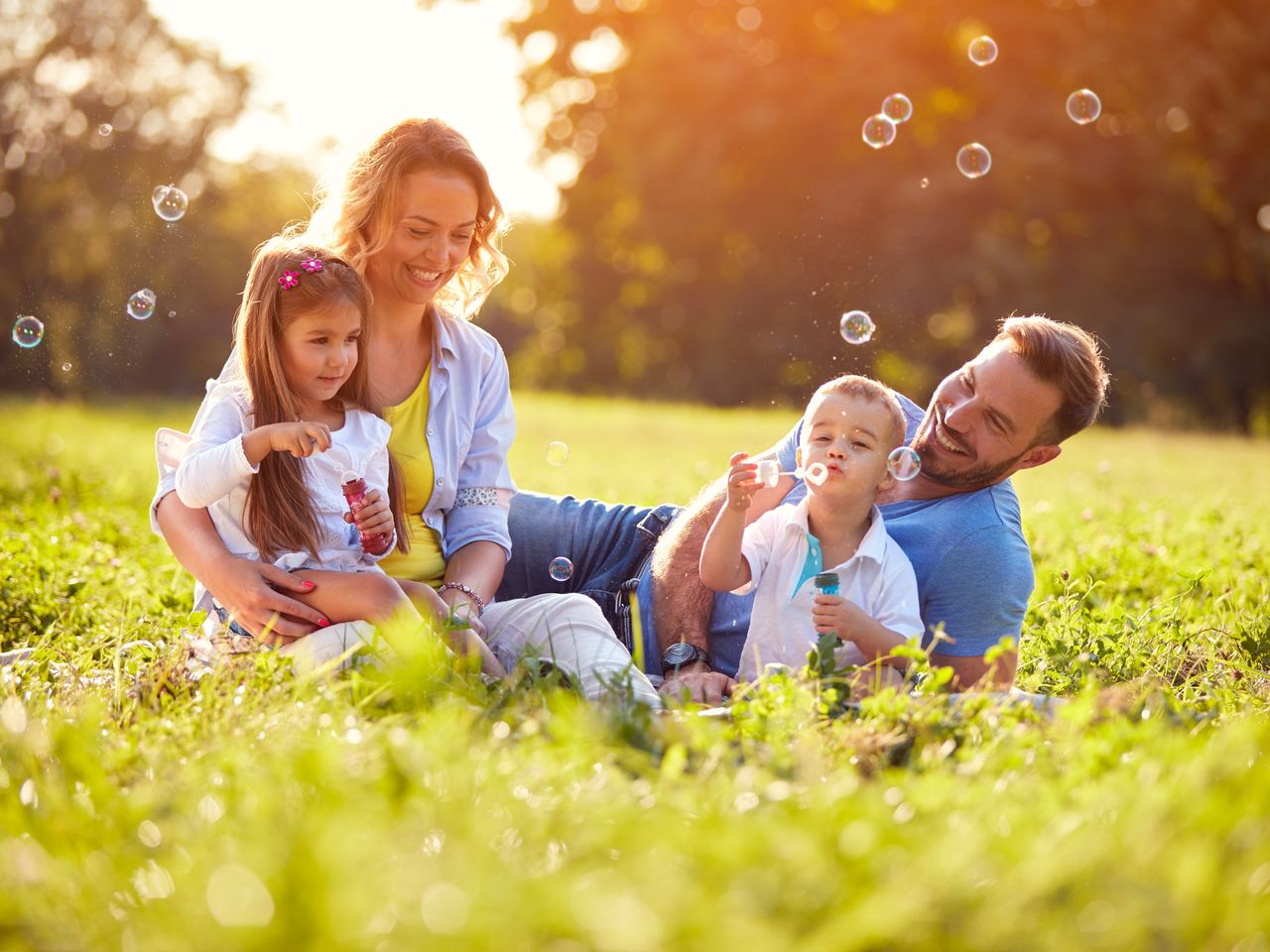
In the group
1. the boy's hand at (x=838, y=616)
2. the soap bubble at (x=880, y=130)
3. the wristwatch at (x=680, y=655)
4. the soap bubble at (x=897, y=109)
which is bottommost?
the wristwatch at (x=680, y=655)

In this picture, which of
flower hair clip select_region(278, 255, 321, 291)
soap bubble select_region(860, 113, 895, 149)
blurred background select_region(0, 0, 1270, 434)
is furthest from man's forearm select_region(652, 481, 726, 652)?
blurred background select_region(0, 0, 1270, 434)

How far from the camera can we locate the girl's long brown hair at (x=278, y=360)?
10.9ft

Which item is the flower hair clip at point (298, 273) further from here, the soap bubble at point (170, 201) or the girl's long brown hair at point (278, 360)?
the soap bubble at point (170, 201)

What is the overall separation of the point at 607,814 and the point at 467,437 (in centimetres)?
217

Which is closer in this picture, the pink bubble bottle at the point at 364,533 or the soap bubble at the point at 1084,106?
the pink bubble bottle at the point at 364,533

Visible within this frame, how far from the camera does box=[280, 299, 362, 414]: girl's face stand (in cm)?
341

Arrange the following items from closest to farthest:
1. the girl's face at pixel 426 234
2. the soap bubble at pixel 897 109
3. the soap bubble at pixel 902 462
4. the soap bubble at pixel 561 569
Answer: the soap bubble at pixel 902 462 → the girl's face at pixel 426 234 → the soap bubble at pixel 561 569 → the soap bubble at pixel 897 109

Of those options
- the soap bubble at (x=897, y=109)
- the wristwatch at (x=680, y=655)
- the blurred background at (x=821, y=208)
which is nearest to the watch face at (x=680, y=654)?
the wristwatch at (x=680, y=655)

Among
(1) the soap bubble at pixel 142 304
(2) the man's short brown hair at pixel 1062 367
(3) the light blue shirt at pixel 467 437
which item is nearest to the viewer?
(2) the man's short brown hair at pixel 1062 367

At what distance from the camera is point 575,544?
4395mm

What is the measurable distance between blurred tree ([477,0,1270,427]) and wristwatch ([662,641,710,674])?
58.9 feet

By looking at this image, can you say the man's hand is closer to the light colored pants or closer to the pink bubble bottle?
the light colored pants

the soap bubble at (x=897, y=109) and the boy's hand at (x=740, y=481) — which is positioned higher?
the soap bubble at (x=897, y=109)

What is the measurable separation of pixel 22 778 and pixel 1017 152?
21345 millimetres
